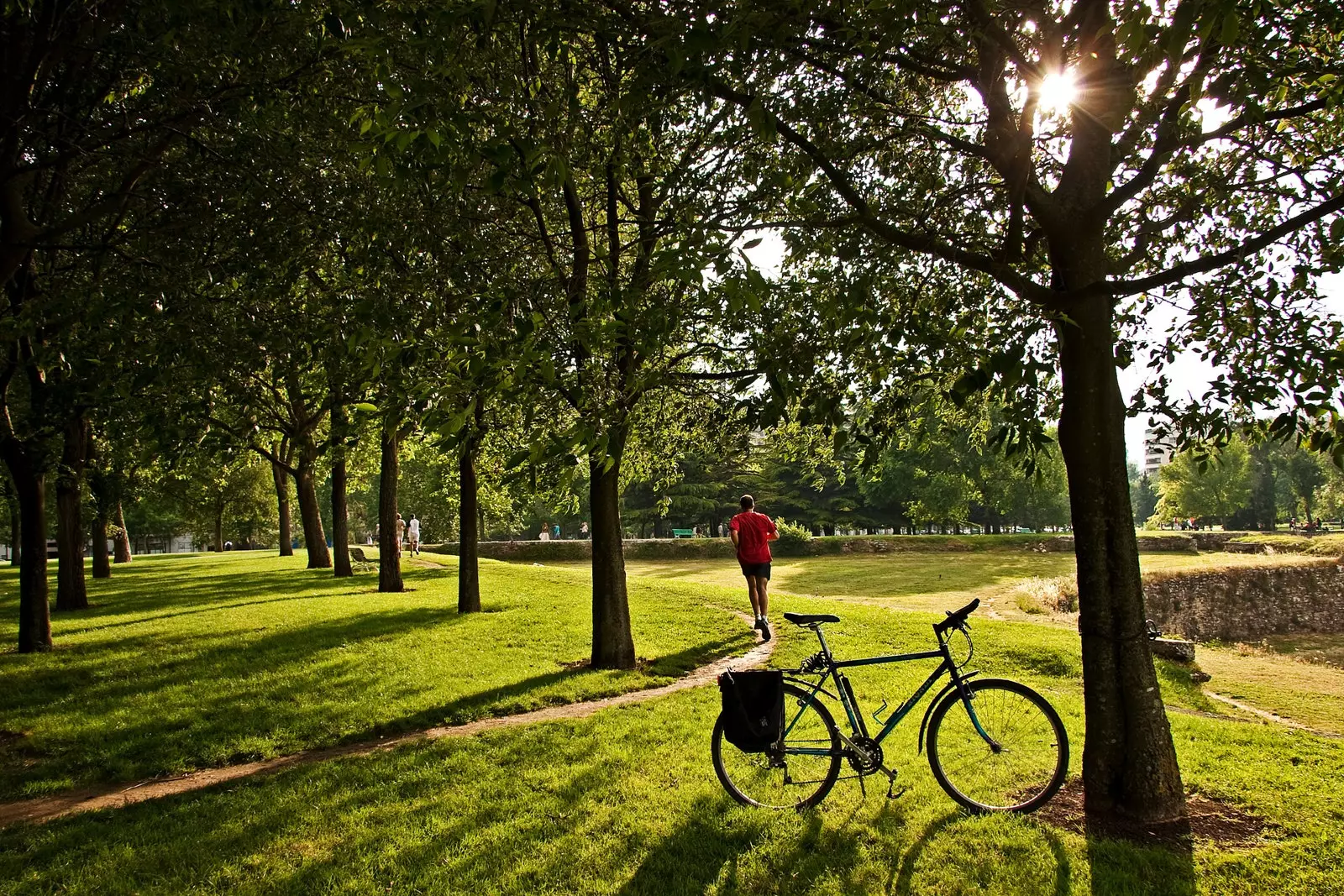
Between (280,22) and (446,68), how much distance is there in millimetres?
4174

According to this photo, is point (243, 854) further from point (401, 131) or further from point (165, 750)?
point (401, 131)

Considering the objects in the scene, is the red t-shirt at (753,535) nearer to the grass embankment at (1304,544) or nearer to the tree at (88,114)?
the tree at (88,114)

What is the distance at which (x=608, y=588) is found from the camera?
1091 cm

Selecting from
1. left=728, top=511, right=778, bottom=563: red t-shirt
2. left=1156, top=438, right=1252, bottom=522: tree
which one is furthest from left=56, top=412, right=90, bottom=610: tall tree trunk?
left=1156, top=438, right=1252, bottom=522: tree

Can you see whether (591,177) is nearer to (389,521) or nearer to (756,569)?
(756,569)

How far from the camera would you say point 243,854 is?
498cm

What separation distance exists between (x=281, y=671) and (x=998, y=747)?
9140 millimetres

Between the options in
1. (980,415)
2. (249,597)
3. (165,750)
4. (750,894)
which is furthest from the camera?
(249,597)

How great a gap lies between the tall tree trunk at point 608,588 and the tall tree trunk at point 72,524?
1006 centimetres

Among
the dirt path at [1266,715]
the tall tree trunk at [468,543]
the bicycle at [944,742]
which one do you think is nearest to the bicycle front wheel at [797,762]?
the bicycle at [944,742]

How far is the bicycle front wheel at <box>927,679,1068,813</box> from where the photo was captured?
17.3 ft

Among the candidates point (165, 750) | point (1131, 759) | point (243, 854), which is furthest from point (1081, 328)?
point (165, 750)

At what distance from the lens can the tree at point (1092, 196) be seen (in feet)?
15.8

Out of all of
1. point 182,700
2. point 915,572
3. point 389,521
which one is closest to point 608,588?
point 182,700
